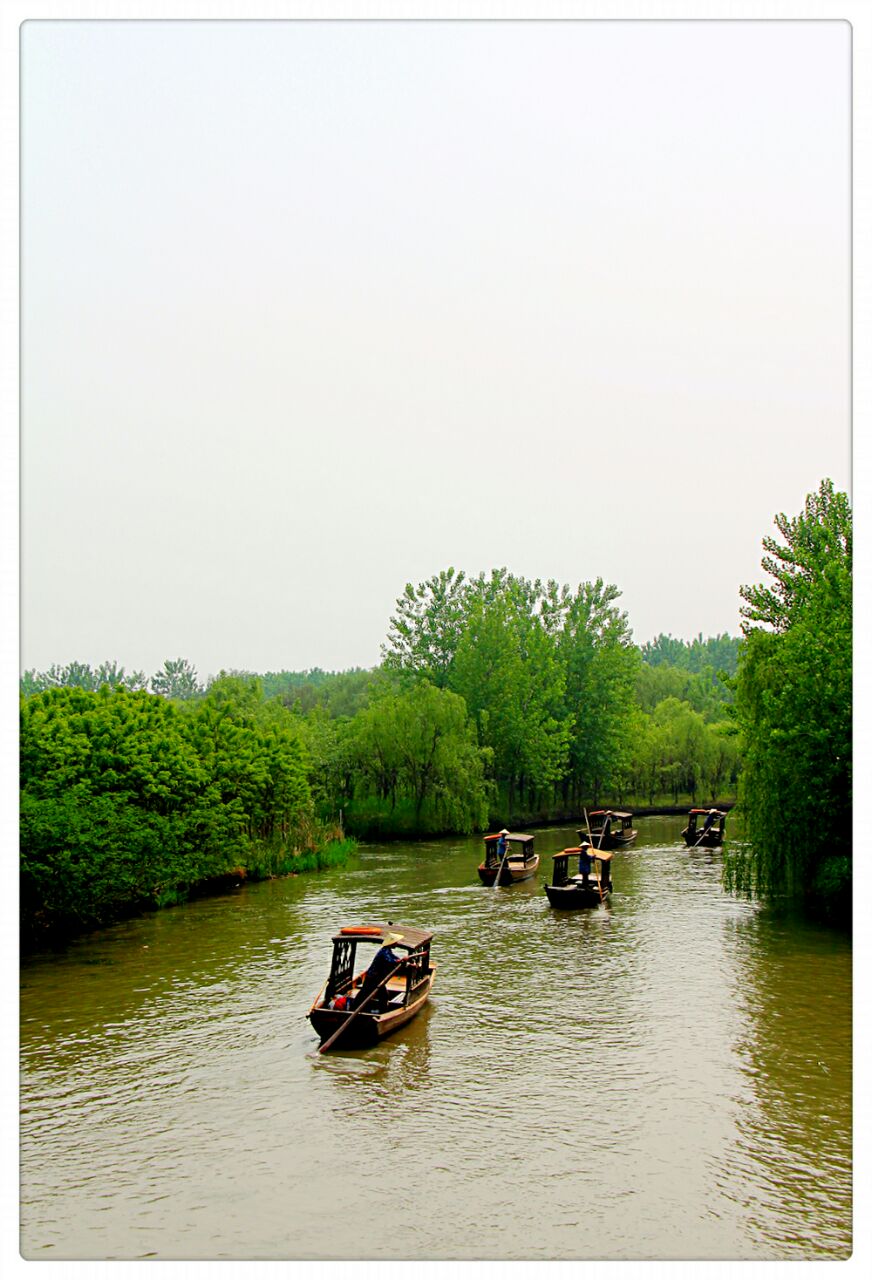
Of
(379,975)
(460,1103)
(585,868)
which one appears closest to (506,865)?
(585,868)

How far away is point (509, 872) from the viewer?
36.9 metres

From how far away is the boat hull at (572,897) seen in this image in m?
31.4

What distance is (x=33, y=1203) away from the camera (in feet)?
40.5

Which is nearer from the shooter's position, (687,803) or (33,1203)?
(33,1203)

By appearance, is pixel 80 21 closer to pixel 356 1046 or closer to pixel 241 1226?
pixel 241 1226

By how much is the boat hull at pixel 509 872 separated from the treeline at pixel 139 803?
750 centimetres

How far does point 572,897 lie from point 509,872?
5646 millimetres

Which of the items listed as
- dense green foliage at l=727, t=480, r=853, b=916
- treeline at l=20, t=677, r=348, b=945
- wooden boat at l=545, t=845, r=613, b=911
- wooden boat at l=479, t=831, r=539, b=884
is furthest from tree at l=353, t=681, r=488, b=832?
dense green foliage at l=727, t=480, r=853, b=916

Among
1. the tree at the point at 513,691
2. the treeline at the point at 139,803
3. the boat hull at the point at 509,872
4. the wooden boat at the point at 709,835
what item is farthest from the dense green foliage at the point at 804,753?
the tree at the point at 513,691

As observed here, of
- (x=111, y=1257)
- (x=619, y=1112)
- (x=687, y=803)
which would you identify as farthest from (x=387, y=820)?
(x=111, y=1257)

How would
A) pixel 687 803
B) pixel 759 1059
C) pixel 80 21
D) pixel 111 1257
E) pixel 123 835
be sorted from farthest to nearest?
pixel 687 803
pixel 123 835
pixel 759 1059
pixel 111 1257
pixel 80 21

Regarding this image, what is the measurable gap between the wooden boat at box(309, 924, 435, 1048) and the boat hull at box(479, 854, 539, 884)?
15567 mm

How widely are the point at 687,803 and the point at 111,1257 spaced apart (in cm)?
6465

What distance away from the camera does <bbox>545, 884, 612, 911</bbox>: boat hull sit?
103ft
